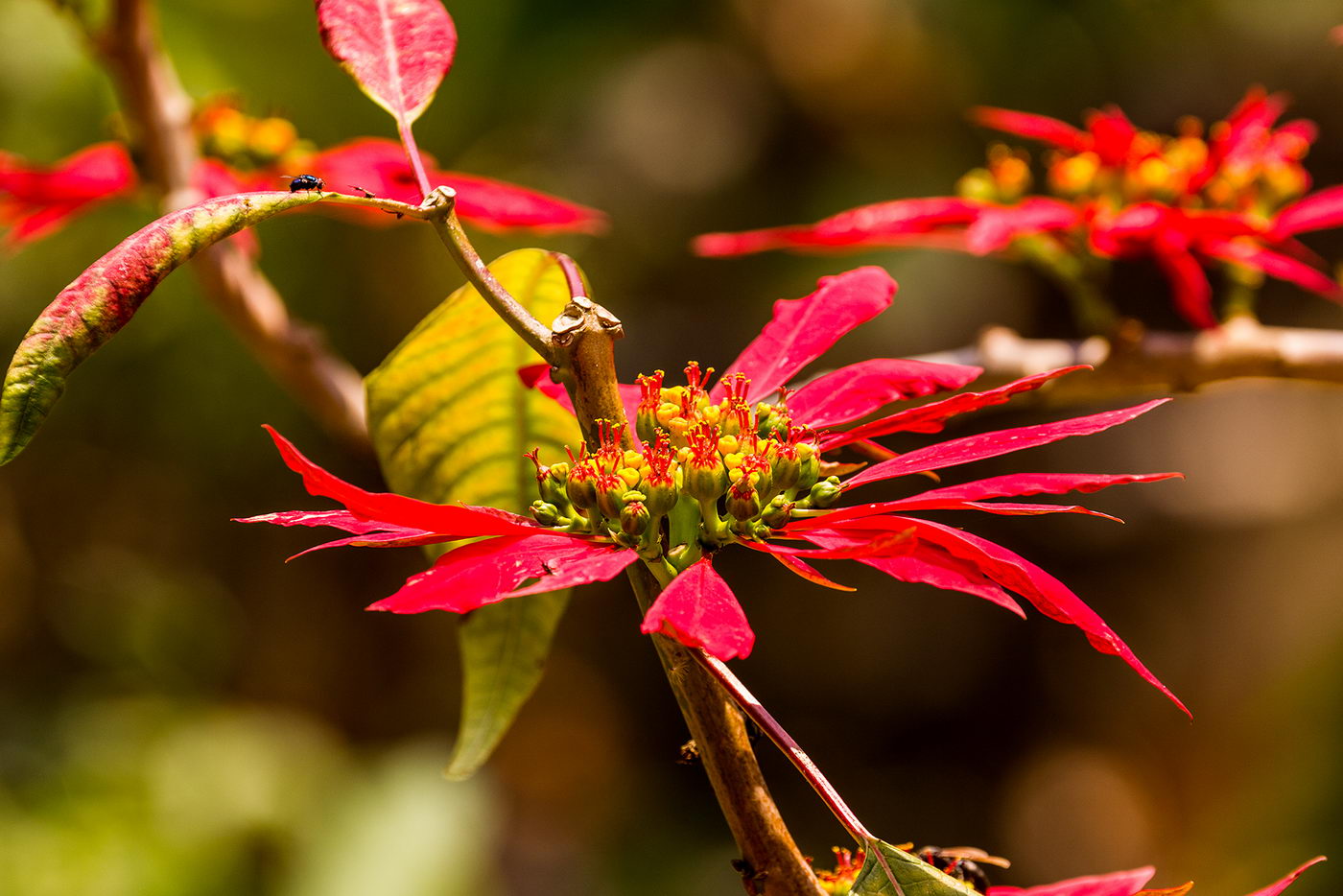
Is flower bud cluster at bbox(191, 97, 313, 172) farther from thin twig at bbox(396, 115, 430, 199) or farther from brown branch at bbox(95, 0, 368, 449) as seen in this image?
thin twig at bbox(396, 115, 430, 199)

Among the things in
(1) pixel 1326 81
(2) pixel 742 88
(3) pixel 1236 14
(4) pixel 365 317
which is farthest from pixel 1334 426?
(4) pixel 365 317

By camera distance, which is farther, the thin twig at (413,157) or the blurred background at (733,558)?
the blurred background at (733,558)

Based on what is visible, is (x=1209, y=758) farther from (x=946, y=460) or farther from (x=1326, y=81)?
(x=946, y=460)

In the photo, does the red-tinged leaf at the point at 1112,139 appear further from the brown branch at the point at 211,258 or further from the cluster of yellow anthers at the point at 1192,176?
the brown branch at the point at 211,258

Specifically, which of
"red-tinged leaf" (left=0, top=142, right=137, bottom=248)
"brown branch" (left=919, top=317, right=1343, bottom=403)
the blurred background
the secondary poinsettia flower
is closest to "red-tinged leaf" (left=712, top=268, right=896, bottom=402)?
the secondary poinsettia flower

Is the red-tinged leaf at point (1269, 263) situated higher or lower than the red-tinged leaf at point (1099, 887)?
higher

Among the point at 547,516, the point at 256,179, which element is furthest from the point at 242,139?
the point at 547,516

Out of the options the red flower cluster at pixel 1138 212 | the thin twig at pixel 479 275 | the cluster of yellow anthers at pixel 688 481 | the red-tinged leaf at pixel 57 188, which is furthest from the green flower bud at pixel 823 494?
the red-tinged leaf at pixel 57 188
